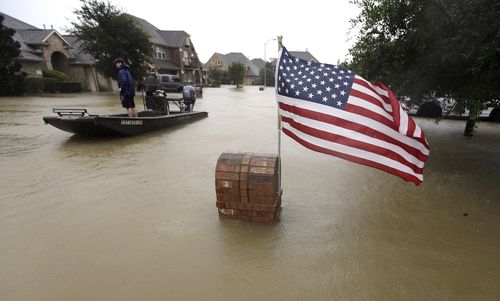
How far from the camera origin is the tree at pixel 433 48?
4633mm

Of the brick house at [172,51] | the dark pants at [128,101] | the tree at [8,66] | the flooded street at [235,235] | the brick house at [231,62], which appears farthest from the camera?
the brick house at [231,62]

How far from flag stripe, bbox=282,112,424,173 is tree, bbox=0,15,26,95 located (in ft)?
91.0

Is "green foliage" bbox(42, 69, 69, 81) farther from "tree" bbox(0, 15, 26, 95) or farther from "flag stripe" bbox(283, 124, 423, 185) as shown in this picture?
"flag stripe" bbox(283, 124, 423, 185)

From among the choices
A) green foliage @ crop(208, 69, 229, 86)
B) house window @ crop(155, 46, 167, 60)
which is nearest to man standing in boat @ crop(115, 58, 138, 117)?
house window @ crop(155, 46, 167, 60)

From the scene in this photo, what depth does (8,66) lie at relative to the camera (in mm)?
22859

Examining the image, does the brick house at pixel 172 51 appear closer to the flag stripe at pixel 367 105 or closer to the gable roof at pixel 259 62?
the flag stripe at pixel 367 105

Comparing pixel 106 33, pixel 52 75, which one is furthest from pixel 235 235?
pixel 52 75

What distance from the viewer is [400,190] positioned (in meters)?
5.63

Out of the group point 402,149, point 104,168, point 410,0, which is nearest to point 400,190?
point 402,149

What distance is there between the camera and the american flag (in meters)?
3.44

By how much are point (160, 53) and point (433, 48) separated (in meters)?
45.4

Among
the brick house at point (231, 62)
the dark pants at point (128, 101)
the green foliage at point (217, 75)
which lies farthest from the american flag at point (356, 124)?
the brick house at point (231, 62)

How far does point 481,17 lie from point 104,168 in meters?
7.45

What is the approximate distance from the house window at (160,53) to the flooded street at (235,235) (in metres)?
40.9
